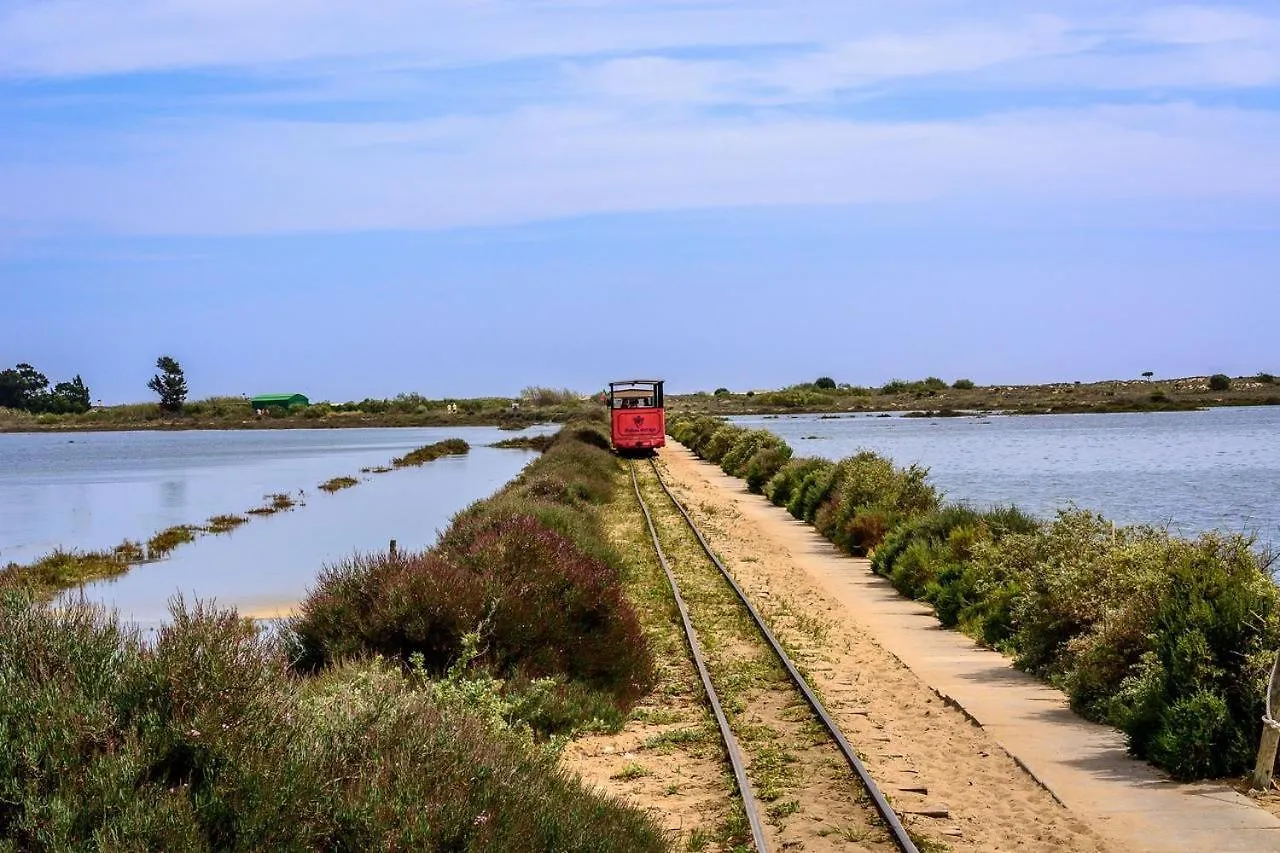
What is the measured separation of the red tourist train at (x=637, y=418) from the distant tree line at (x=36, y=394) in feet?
398

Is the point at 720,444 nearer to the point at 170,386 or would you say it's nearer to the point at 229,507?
the point at 229,507

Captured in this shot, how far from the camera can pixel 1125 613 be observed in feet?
38.5

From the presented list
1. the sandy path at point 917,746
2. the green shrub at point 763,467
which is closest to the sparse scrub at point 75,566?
the sandy path at point 917,746

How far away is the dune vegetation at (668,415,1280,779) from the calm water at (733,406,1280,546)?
1.56m

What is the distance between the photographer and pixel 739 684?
13.4 meters

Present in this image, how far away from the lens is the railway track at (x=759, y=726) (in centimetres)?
874

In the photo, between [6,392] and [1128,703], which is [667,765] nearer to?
[1128,703]

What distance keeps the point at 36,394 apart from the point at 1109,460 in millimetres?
138025

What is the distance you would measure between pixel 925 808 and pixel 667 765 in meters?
2.13

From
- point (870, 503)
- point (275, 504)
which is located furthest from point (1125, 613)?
point (275, 504)

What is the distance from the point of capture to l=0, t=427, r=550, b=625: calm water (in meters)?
28.3

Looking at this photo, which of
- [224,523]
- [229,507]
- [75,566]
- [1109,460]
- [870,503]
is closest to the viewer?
[870,503]

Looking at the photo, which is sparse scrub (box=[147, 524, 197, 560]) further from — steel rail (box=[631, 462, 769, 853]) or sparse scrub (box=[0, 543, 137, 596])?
steel rail (box=[631, 462, 769, 853])

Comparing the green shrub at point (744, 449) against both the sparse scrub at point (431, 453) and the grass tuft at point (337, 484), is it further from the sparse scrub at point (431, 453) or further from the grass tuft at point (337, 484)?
the sparse scrub at point (431, 453)
